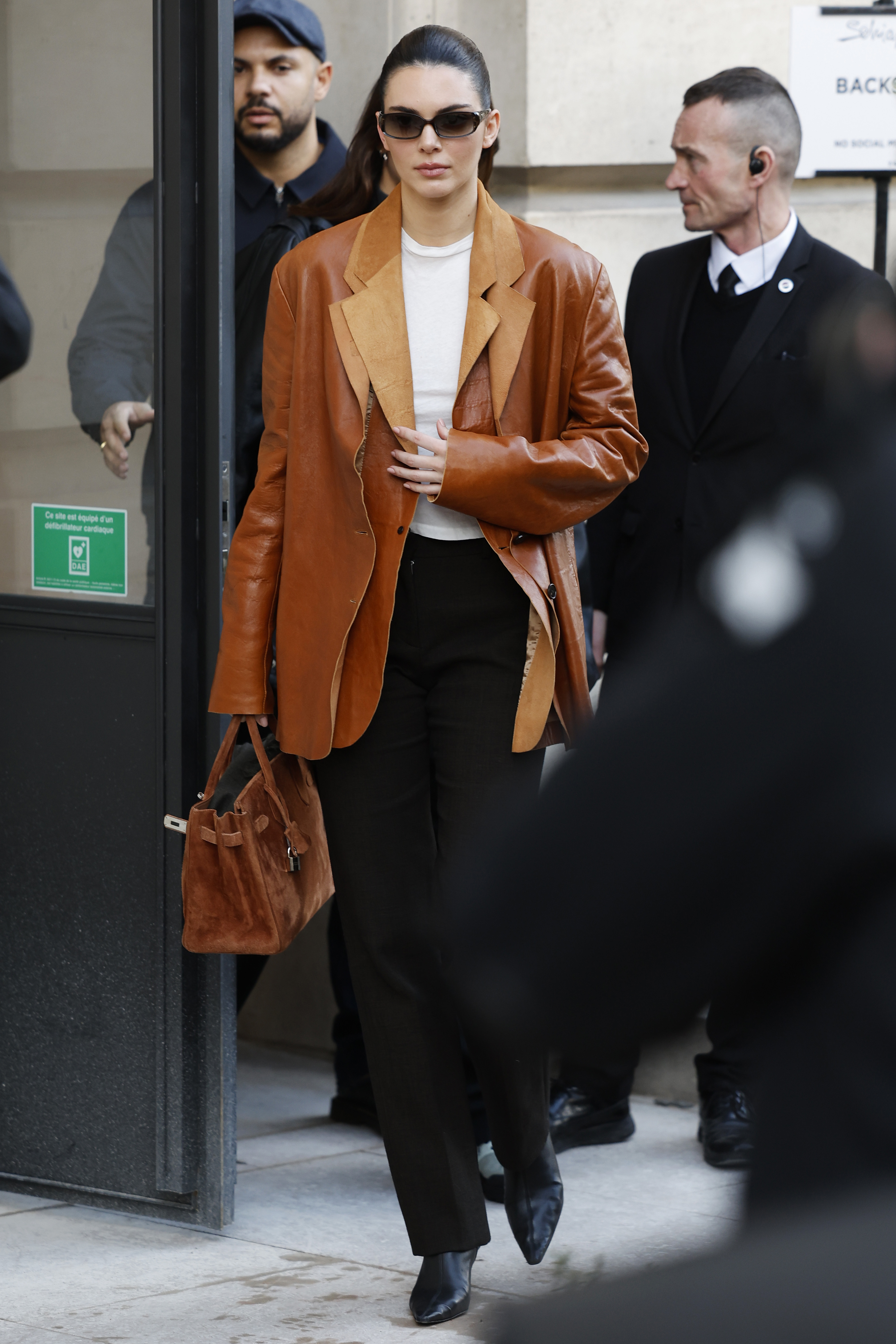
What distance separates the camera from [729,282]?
414cm

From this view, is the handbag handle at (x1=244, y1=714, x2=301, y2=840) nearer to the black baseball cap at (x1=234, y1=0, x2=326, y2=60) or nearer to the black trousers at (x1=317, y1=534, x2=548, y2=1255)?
the black trousers at (x1=317, y1=534, x2=548, y2=1255)

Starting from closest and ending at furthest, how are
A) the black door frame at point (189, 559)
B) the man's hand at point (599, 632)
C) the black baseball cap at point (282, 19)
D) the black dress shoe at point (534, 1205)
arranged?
1. the black dress shoe at point (534, 1205)
2. the black door frame at point (189, 559)
3. the black baseball cap at point (282, 19)
4. the man's hand at point (599, 632)

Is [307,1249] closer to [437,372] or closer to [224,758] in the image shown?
[224,758]

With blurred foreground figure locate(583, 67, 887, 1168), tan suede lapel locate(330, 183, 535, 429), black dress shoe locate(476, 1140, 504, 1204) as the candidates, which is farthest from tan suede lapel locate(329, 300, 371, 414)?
black dress shoe locate(476, 1140, 504, 1204)

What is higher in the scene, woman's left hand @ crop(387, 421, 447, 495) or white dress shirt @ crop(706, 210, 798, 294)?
white dress shirt @ crop(706, 210, 798, 294)

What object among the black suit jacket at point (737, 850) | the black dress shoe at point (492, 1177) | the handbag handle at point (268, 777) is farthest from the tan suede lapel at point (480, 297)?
the black suit jacket at point (737, 850)

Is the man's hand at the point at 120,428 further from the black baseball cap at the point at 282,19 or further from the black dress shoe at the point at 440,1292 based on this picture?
the black dress shoe at the point at 440,1292

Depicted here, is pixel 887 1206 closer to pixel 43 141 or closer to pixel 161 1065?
pixel 161 1065

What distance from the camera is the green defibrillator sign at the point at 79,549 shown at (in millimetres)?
3670

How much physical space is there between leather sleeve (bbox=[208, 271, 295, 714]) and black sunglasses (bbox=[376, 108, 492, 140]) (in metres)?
0.32

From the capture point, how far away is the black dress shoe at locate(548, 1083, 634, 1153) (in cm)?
417

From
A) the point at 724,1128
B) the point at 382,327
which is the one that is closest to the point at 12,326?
the point at 382,327

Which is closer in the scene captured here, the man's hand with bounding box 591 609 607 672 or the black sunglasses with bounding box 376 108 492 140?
the black sunglasses with bounding box 376 108 492 140

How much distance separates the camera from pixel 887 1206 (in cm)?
114
